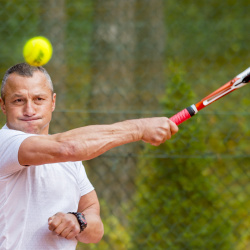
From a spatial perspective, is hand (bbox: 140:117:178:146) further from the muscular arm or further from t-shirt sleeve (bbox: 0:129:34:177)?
t-shirt sleeve (bbox: 0:129:34:177)

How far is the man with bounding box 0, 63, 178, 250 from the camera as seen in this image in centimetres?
222

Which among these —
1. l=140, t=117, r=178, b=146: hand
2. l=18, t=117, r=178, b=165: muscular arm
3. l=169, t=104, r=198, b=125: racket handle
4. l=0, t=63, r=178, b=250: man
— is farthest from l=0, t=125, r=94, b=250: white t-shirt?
l=169, t=104, r=198, b=125: racket handle

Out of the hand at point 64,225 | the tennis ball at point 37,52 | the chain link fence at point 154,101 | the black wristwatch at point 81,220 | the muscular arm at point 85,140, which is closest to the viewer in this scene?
the muscular arm at point 85,140

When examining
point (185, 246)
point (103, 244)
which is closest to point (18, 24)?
point (103, 244)

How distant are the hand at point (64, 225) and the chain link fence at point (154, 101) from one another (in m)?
1.89

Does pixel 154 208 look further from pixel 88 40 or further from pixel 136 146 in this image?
pixel 88 40

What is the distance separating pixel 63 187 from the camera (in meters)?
2.46

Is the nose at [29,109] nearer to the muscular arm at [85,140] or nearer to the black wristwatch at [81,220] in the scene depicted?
the muscular arm at [85,140]

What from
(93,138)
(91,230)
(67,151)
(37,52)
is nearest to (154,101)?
(37,52)

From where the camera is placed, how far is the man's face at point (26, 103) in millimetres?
2521

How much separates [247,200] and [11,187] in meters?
3.11

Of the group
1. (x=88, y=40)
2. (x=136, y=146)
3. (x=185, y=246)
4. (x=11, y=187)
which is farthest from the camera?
(x=88, y=40)

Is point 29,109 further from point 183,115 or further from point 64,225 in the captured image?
point 183,115

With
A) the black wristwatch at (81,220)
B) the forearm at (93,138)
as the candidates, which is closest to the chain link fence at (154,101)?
the black wristwatch at (81,220)
